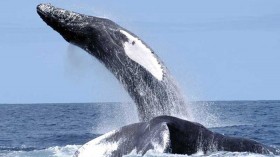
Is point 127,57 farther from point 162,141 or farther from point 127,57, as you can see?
point 162,141

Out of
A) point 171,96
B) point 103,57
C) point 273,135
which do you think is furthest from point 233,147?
point 273,135

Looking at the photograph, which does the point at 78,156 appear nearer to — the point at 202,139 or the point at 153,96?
the point at 202,139

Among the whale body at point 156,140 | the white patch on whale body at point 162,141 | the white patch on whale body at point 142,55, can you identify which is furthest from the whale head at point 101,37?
the white patch on whale body at point 162,141

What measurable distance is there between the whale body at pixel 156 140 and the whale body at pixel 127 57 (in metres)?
2.89

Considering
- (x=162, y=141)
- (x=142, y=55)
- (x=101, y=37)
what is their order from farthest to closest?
(x=101, y=37) < (x=142, y=55) < (x=162, y=141)

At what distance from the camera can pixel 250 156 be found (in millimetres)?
8492

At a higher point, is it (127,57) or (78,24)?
(78,24)

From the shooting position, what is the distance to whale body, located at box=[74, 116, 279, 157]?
7.62 meters

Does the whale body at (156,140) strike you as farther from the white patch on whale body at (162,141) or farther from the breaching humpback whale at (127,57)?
the breaching humpback whale at (127,57)

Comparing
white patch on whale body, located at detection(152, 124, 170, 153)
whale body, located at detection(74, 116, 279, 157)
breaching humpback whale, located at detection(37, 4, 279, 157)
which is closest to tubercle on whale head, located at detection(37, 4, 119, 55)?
breaching humpback whale, located at detection(37, 4, 279, 157)

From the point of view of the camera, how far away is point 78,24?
12008 mm

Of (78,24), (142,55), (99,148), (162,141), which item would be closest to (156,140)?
(162,141)

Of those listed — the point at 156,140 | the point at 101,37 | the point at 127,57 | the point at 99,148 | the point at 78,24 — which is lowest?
the point at 99,148

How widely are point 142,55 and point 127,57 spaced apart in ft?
0.86
